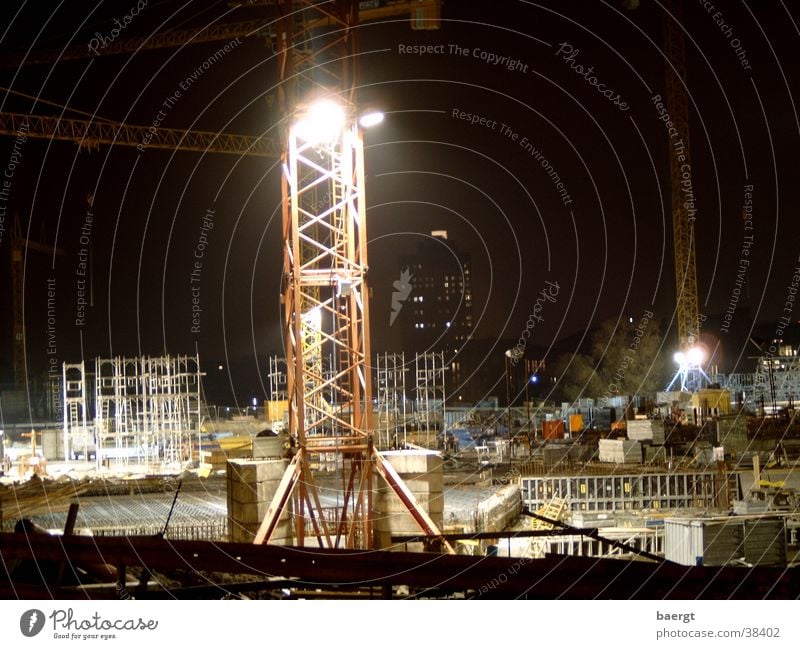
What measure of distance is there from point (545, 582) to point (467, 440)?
78.1 ft

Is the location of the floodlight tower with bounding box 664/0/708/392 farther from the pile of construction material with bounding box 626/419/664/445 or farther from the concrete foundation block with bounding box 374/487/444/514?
the concrete foundation block with bounding box 374/487/444/514

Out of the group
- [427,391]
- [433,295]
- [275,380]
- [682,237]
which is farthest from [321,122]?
[682,237]

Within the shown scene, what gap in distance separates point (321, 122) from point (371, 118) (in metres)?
0.47

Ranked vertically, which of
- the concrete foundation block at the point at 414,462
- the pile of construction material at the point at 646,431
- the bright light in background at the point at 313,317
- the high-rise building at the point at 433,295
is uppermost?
the high-rise building at the point at 433,295

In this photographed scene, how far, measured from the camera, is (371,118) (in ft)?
24.8

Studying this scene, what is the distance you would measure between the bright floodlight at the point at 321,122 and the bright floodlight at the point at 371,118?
0.63ft

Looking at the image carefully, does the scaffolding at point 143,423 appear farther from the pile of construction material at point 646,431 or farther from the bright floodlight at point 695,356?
the bright floodlight at point 695,356

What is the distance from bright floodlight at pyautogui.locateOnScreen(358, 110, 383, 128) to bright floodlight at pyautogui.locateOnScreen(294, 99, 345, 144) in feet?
0.63

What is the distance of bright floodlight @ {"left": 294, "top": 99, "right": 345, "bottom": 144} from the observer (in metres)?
7.53

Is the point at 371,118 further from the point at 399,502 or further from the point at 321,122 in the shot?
the point at 399,502

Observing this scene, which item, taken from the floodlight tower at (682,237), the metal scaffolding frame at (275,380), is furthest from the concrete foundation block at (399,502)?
the floodlight tower at (682,237)

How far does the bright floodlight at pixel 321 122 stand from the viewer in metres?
7.53

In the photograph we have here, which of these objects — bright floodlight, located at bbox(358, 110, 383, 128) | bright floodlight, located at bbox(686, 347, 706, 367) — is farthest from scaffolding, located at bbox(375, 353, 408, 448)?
bright floodlight, located at bbox(686, 347, 706, 367)

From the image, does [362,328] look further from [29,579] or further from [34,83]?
[34,83]
